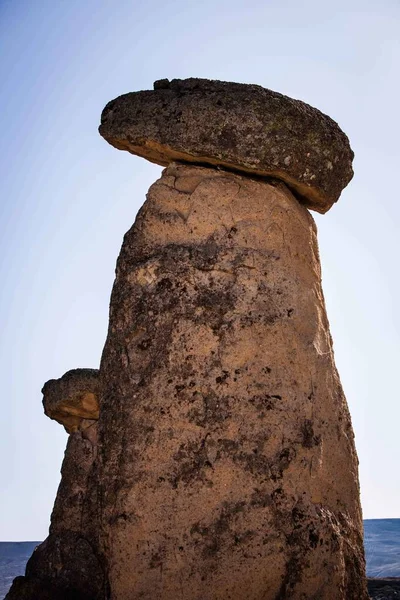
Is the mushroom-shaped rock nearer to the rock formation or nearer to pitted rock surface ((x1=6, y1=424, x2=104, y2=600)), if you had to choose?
pitted rock surface ((x1=6, y1=424, x2=104, y2=600))

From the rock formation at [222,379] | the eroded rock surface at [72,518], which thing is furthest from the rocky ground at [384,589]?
the rock formation at [222,379]

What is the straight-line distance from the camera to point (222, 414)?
5.02 meters

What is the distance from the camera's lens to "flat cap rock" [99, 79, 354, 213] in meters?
5.46

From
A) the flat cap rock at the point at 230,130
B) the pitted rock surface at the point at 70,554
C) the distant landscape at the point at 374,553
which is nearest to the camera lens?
the pitted rock surface at the point at 70,554

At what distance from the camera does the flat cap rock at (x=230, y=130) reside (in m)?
5.46

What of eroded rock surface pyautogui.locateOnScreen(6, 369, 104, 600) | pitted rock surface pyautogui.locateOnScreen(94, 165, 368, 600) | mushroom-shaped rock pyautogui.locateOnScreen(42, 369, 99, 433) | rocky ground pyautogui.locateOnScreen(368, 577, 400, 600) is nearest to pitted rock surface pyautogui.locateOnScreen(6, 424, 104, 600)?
eroded rock surface pyautogui.locateOnScreen(6, 369, 104, 600)

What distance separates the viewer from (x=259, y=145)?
5.47 m

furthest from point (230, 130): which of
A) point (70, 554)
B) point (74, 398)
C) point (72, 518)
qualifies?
point (74, 398)

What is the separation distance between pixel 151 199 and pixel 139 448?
5.04 feet

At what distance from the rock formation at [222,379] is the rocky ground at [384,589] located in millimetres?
3710

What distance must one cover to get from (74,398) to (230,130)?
4.00 meters

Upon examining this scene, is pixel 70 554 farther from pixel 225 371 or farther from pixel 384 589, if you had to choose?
pixel 384 589

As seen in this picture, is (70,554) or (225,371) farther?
(70,554)

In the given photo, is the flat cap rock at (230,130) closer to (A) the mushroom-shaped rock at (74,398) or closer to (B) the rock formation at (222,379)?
(B) the rock formation at (222,379)
